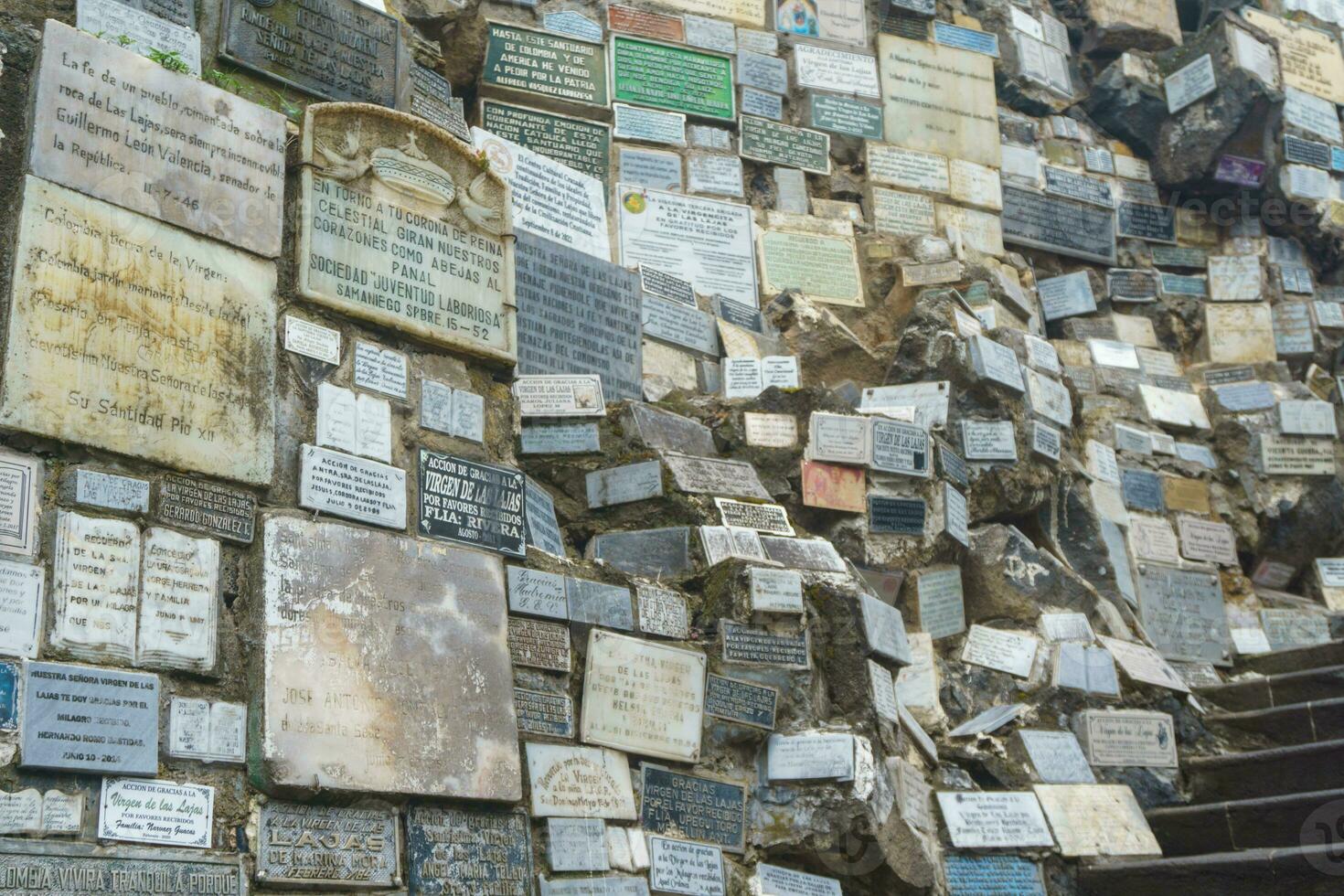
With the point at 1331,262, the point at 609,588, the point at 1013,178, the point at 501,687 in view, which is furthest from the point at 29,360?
the point at 1331,262

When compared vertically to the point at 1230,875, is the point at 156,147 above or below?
above

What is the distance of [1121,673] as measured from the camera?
10.8 m

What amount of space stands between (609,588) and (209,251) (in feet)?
7.94

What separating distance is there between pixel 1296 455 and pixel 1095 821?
6606 mm

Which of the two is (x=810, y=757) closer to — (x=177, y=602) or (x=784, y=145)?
(x=177, y=602)

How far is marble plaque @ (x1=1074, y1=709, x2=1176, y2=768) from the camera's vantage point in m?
10.2

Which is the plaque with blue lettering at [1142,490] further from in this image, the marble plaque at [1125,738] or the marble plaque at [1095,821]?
the marble plaque at [1095,821]

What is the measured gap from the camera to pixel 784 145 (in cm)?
1514

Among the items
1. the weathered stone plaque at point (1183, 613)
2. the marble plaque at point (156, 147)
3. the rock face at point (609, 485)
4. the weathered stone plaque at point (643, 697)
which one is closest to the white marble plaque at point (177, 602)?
the rock face at point (609, 485)

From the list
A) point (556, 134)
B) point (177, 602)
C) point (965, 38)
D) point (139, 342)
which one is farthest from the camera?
point (965, 38)

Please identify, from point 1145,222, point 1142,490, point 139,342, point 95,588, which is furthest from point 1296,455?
point 95,588

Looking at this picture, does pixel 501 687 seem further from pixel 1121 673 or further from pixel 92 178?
pixel 1121 673

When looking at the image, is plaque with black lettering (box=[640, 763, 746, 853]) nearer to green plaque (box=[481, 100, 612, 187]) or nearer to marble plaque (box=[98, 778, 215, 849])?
marble plaque (box=[98, 778, 215, 849])

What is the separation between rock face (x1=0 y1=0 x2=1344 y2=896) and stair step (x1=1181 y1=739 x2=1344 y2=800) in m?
0.03
